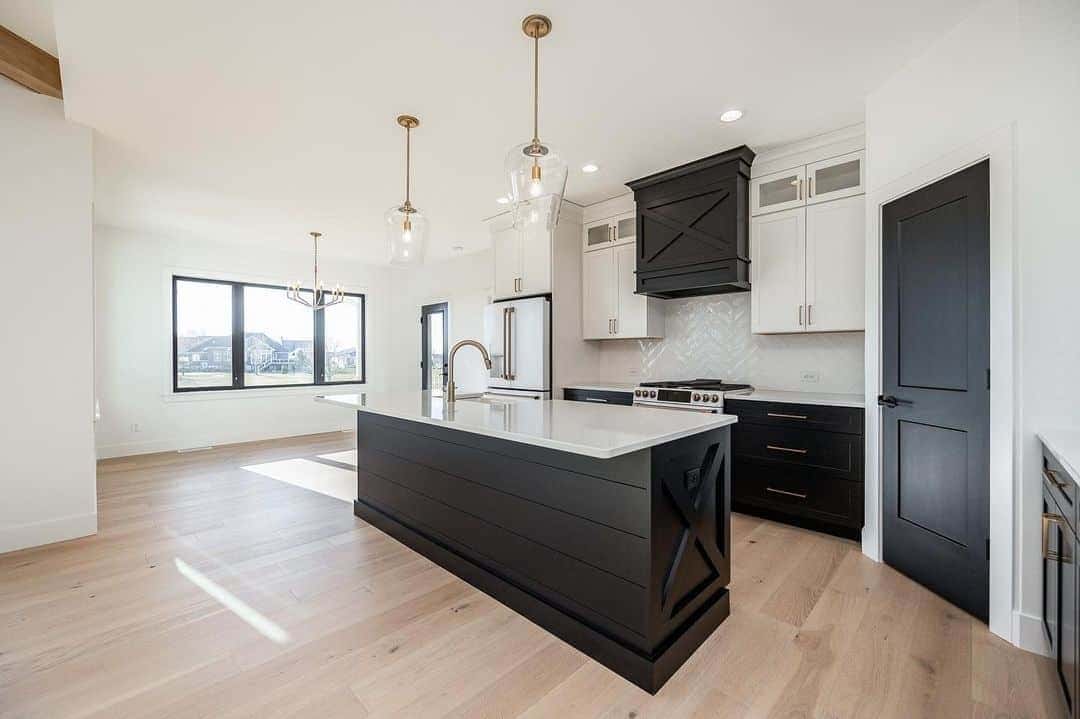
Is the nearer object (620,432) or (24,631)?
(620,432)

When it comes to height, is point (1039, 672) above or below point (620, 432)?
below

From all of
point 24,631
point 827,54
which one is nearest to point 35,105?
point 24,631

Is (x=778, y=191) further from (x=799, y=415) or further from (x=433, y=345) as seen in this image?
(x=433, y=345)

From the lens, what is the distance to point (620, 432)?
1.75m

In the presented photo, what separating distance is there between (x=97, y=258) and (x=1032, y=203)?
785 centimetres

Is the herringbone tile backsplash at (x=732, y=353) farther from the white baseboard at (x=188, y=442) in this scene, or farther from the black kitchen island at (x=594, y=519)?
the white baseboard at (x=188, y=442)

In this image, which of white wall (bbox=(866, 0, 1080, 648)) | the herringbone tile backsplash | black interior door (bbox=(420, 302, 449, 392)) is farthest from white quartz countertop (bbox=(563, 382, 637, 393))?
black interior door (bbox=(420, 302, 449, 392))

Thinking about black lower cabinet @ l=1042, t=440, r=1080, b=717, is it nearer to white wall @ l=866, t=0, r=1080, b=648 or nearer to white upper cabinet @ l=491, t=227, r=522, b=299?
white wall @ l=866, t=0, r=1080, b=648

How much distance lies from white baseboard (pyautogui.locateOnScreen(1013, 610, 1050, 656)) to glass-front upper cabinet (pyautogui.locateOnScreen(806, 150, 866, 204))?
2.48 meters

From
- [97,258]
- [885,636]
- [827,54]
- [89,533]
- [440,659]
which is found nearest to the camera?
[440,659]

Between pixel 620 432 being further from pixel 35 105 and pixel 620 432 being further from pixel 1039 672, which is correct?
pixel 35 105

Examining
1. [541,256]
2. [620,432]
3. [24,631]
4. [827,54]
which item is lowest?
[24,631]

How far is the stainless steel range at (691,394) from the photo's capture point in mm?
3494

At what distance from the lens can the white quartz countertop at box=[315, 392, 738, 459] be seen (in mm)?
1584
